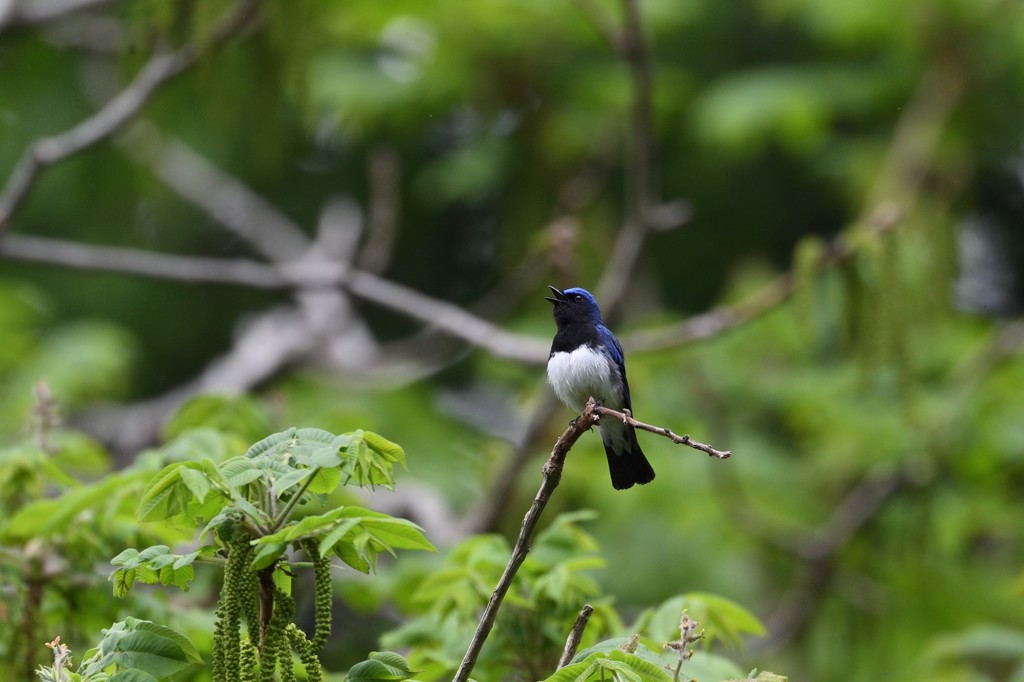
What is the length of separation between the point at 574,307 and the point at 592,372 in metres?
0.40

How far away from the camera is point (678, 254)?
46.6 feet

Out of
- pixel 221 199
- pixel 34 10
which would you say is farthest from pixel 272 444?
pixel 221 199

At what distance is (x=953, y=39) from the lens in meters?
10.3

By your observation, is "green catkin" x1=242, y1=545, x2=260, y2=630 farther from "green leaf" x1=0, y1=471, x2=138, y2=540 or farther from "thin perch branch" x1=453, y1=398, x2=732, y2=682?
"green leaf" x1=0, y1=471, x2=138, y2=540

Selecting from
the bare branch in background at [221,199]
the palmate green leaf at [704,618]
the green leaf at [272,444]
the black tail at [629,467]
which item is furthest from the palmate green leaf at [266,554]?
the bare branch in background at [221,199]

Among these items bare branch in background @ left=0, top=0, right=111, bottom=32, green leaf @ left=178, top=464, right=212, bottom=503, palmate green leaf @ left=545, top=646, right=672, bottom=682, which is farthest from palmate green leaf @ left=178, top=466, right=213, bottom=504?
bare branch in background @ left=0, top=0, right=111, bottom=32

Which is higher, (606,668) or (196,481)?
(196,481)

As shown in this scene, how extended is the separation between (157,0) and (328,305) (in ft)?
22.3

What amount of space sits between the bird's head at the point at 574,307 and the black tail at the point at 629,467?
669 millimetres

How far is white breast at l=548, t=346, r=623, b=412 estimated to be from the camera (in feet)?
16.0

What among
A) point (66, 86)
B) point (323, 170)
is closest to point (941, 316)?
point (323, 170)

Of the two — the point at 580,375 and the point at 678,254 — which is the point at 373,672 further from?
the point at 678,254

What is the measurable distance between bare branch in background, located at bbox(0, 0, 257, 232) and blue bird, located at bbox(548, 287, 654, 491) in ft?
6.77

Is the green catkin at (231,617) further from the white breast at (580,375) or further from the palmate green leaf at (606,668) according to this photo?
the white breast at (580,375)
